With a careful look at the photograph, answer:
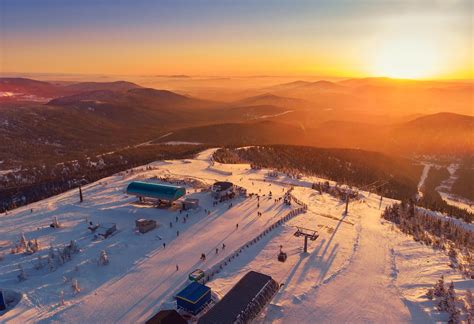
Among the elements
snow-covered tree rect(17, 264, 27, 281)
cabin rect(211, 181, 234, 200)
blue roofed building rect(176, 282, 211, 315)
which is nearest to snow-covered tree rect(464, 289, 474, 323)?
blue roofed building rect(176, 282, 211, 315)

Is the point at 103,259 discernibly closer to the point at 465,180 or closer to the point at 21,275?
the point at 21,275

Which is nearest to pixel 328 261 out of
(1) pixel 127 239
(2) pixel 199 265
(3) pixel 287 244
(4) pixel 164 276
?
(3) pixel 287 244

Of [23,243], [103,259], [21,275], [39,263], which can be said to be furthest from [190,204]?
[21,275]

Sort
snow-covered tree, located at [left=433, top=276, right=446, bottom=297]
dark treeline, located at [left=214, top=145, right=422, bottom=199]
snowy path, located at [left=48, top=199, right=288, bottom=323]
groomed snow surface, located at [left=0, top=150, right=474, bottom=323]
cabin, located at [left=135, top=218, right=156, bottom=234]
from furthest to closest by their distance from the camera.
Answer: dark treeline, located at [left=214, top=145, right=422, bottom=199] < cabin, located at [left=135, top=218, right=156, bottom=234] < snow-covered tree, located at [left=433, top=276, right=446, bottom=297] < groomed snow surface, located at [left=0, top=150, right=474, bottom=323] < snowy path, located at [left=48, top=199, right=288, bottom=323]

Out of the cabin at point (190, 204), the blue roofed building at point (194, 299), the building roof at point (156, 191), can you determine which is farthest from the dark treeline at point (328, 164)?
the blue roofed building at point (194, 299)

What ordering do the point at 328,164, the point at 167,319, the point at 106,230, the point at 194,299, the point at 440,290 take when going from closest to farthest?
the point at 167,319, the point at 194,299, the point at 440,290, the point at 106,230, the point at 328,164

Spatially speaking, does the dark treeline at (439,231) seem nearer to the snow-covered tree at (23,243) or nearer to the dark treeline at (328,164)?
the dark treeline at (328,164)

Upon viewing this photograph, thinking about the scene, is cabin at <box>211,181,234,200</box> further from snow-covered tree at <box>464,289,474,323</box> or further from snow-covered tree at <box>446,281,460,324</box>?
snow-covered tree at <box>464,289,474,323</box>
